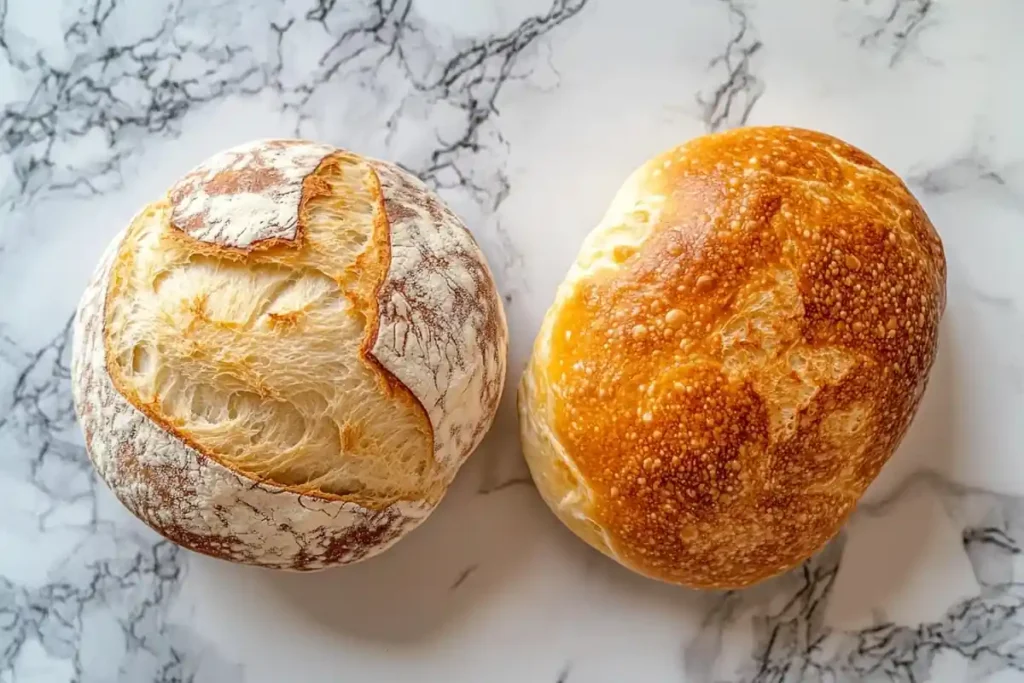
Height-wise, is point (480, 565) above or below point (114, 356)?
below

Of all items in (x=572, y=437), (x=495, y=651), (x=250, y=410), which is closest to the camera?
(x=250, y=410)

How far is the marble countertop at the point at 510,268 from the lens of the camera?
1.24 metres

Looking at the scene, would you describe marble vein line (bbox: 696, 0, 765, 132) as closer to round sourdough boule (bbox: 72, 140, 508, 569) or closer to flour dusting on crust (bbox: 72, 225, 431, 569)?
round sourdough boule (bbox: 72, 140, 508, 569)

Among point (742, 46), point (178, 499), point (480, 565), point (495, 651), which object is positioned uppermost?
point (742, 46)

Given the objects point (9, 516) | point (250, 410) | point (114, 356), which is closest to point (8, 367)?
point (9, 516)

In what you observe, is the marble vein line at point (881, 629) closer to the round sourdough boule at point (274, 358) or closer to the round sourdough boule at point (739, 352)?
the round sourdough boule at point (739, 352)

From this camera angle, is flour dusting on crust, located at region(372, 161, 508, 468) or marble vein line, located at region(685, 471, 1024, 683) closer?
flour dusting on crust, located at region(372, 161, 508, 468)

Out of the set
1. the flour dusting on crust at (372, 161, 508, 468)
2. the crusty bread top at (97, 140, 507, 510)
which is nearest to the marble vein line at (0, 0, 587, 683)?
the flour dusting on crust at (372, 161, 508, 468)

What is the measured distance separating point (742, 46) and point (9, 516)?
1.37 meters

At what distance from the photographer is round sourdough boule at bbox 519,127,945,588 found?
3.23 ft

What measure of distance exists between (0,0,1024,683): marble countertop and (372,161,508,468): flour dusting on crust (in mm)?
190

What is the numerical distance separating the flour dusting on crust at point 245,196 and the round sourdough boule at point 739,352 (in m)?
0.38

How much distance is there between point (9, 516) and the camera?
1254 mm

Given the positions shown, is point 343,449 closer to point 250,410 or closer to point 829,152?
point 250,410
